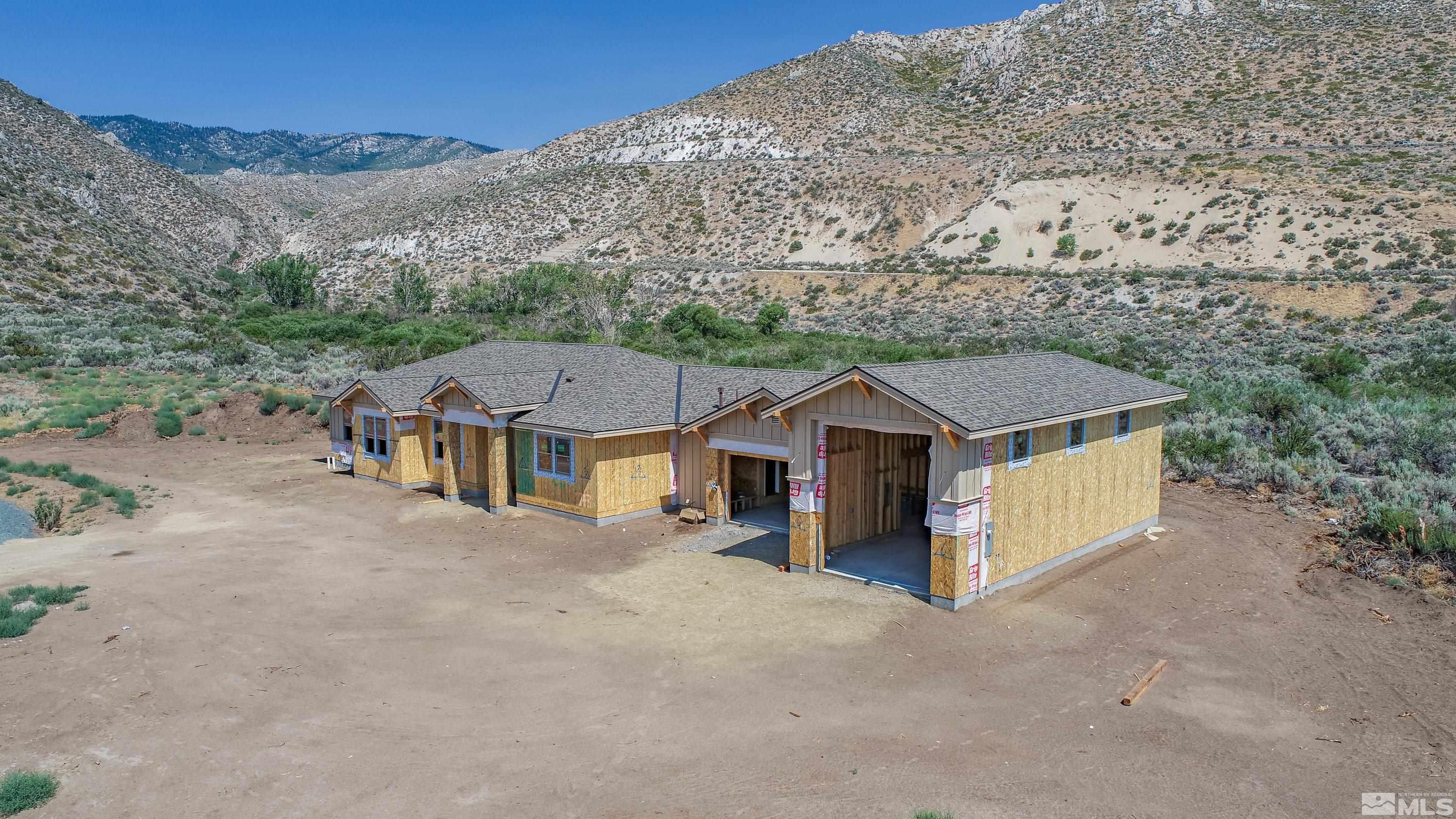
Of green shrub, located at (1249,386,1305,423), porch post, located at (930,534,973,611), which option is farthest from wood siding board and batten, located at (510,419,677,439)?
green shrub, located at (1249,386,1305,423)

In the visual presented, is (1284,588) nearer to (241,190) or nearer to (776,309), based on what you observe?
(776,309)

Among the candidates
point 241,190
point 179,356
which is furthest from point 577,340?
point 241,190

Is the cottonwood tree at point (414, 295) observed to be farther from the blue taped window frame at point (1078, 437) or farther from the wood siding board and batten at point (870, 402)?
the blue taped window frame at point (1078, 437)

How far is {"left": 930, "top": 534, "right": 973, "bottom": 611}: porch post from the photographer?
1205 cm

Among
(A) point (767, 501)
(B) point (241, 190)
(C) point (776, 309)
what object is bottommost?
(A) point (767, 501)

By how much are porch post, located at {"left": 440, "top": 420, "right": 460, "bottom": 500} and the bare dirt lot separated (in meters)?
4.27

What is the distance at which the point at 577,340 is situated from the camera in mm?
43531

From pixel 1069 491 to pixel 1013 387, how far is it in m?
1.96

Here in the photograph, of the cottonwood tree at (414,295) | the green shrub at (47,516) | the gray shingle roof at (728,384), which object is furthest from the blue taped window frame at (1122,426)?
the cottonwood tree at (414,295)

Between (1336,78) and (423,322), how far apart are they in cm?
6767

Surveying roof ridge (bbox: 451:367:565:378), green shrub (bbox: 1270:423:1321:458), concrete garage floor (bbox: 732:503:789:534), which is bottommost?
concrete garage floor (bbox: 732:503:789:534)

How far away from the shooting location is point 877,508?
16.1 metres

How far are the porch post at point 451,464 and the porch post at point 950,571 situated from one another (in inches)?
472

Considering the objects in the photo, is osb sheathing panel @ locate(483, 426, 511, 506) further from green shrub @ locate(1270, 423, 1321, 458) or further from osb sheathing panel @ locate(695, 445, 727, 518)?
green shrub @ locate(1270, 423, 1321, 458)
